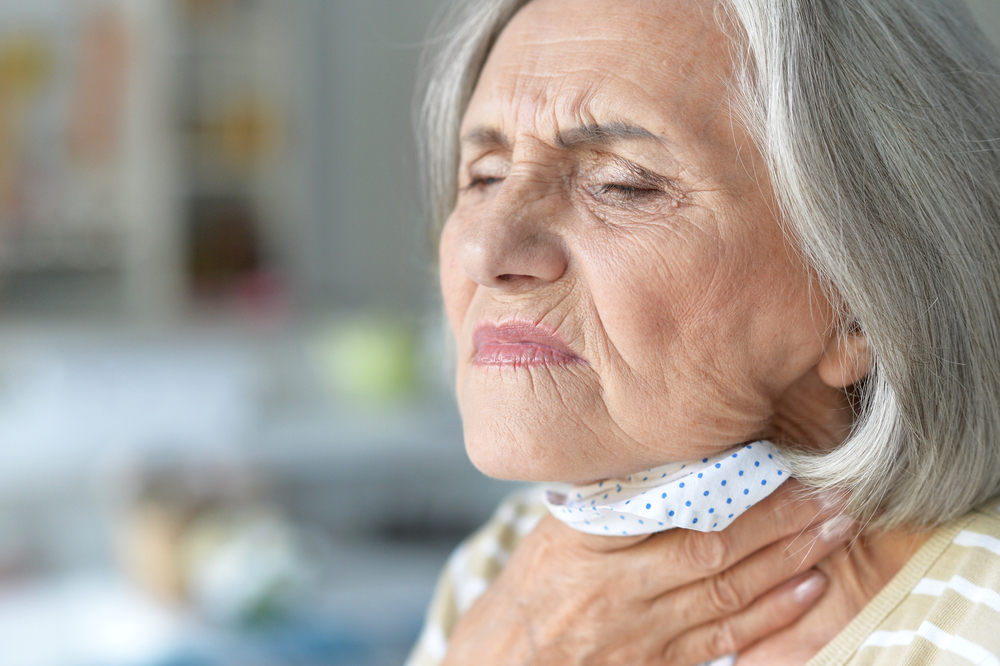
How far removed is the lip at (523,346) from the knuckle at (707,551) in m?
0.22

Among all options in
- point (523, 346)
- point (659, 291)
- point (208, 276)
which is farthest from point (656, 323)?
point (208, 276)

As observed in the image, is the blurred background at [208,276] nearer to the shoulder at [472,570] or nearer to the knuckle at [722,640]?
the shoulder at [472,570]

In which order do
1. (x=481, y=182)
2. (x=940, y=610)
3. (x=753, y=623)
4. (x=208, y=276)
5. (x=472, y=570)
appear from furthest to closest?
(x=208, y=276), (x=472, y=570), (x=481, y=182), (x=753, y=623), (x=940, y=610)

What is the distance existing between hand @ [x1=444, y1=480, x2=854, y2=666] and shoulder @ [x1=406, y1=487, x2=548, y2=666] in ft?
0.61

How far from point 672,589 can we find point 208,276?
3715 mm

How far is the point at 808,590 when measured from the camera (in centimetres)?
84

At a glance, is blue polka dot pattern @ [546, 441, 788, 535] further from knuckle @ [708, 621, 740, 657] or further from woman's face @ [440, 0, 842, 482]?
knuckle @ [708, 621, 740, 657]

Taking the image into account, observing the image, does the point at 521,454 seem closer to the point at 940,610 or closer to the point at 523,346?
the point at 523,346

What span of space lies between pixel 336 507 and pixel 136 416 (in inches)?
39.0

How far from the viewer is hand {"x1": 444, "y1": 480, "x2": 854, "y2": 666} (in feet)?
2.73

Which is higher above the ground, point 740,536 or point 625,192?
point 625,192

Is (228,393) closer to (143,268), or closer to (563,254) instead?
(143,268)

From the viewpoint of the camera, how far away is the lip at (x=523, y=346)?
790mm

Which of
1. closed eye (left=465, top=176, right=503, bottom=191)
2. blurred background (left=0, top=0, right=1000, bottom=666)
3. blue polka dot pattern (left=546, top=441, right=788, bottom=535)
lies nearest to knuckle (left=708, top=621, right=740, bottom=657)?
blue polka dot pattern (left=546, top=441, right=788, bottom=535)
